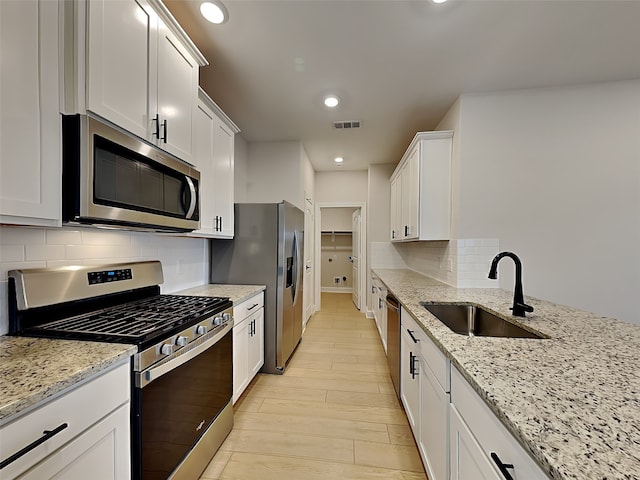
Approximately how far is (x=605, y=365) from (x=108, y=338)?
181 centimetres

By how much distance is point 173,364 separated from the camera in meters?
1.26

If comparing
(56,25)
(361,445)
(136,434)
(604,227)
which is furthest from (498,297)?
(56,25)

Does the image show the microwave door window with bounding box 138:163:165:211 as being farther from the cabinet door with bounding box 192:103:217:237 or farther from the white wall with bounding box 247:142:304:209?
the white wall with bounding box 247:142:304:209

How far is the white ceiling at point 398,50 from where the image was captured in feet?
5.56

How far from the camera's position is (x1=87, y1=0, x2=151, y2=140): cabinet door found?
114 centimetres

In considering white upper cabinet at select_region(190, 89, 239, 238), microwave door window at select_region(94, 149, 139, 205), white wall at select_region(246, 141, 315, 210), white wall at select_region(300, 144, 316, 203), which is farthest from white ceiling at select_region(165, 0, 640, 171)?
microwave door window at select_region(94, 149, 139, 205)

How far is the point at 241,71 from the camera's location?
233 centimetres

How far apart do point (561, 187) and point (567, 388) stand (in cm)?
244

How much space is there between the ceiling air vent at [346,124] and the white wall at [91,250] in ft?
6.94

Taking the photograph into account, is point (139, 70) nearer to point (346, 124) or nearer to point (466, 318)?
point (346, 124)

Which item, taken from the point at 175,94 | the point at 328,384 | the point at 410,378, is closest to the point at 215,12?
the point at 175,94

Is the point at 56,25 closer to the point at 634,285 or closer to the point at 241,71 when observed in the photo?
the point at 241,71

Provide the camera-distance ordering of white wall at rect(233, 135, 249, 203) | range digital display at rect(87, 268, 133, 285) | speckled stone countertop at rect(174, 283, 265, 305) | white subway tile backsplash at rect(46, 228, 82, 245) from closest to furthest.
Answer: white subway tile backsplash at rect(46, 228, 82, 245)
range digital display at rect(87, 268, 133, 285)
speckled stone countertop at rect(174, 283, 265, 305)
white wall at rect(233, 135, 249, 203)

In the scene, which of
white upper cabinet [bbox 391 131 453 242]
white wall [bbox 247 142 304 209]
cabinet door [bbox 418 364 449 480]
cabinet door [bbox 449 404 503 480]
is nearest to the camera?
cabinet door [bbox 449 404 503 480]
